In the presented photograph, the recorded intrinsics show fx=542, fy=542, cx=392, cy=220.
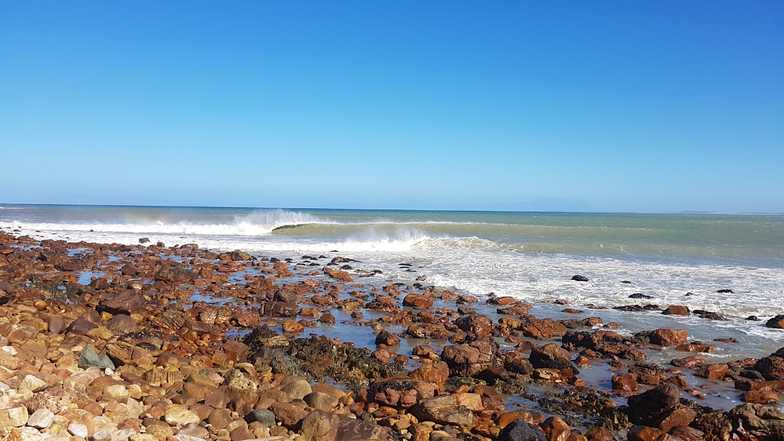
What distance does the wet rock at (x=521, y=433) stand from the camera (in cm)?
521

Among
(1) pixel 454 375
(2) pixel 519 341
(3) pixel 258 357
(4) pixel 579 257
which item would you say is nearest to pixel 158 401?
(3) pixel 258 357

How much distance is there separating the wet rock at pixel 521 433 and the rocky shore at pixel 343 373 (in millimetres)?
23

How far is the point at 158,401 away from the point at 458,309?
25.2 ft

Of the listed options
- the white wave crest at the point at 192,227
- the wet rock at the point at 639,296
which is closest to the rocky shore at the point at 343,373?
the wet rock at the point at 639,296

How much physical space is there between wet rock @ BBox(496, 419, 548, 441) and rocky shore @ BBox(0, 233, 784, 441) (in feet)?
0.07

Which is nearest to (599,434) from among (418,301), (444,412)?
(444,412)

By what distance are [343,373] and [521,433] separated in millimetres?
2736

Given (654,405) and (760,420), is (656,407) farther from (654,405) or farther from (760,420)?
(760,420)

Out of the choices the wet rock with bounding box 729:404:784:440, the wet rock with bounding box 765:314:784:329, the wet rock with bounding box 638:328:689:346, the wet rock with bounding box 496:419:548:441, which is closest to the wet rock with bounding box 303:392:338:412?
the wet rock with bounding box 496:419:548:441

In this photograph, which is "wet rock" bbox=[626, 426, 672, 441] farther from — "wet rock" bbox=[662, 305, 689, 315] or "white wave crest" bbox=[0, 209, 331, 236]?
"white wave crest" bbox=[0, 209, 331, 236]

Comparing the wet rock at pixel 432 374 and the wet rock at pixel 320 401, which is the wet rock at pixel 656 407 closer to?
the wet rock at pixel 432 374

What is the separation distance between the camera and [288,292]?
41.5 ft

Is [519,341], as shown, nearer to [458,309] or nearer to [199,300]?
[458,309]

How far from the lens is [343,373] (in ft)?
23.7
